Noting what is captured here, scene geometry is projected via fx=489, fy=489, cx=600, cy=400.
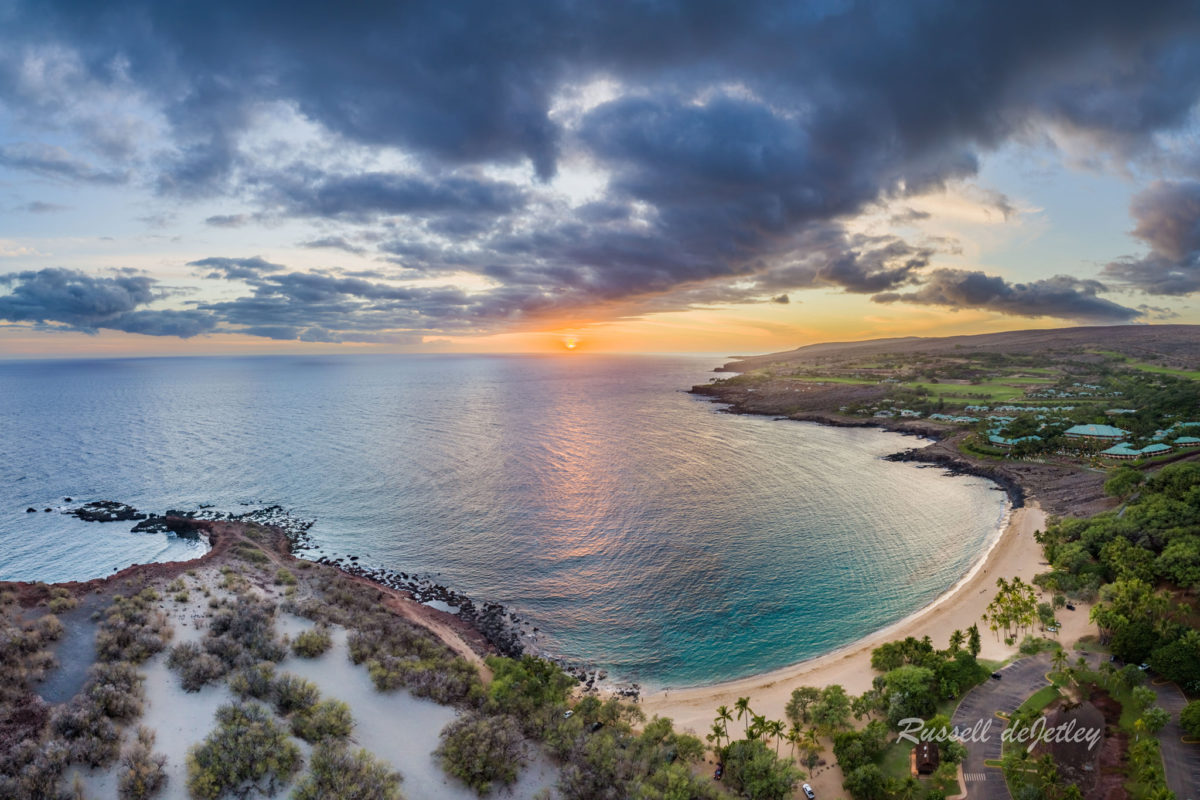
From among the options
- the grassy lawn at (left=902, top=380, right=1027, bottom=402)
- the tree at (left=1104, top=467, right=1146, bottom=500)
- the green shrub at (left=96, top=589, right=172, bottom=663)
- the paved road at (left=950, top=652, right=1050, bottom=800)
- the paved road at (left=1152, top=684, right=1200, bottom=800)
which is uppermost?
the grassy lawn at (left=902, top=380, right=1027, bottom=402)

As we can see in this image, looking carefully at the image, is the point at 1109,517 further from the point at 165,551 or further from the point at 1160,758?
the point at 165,551

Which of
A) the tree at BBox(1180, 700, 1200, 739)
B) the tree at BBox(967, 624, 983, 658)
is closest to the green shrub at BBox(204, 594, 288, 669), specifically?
the tree at BBox(967, 624, 983, 658)

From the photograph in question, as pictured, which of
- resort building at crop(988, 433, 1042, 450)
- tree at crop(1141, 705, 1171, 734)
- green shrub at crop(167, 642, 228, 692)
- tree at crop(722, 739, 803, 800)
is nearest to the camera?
tree at crop(722, 739, 803, 800)

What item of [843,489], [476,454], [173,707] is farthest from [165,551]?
[843,489]

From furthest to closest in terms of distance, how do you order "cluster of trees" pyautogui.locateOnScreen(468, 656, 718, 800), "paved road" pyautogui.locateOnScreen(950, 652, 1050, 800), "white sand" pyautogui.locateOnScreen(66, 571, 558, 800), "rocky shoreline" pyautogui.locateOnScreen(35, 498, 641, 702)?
"rocky shoreline" pyautogui.locateOnScreen(35, 498, 641, 702) < "paved road" pyautogui.locateOnScreen(950, 652, 1050, 800) < "cluster of trees" pyautogui.locateOnScreen(468, 656, 718, 800) < "white sand" pyautogui.locateOnScreen(66, 571, 558, 800)

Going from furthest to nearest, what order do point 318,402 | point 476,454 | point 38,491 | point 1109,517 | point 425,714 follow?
point 318,402
point 476,454
point 38,491
point 1109,517
point 425,714

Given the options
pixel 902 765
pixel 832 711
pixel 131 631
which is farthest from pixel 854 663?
pixel 131 631

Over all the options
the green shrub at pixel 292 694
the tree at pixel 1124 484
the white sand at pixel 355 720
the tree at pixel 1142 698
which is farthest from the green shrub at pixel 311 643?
the tree at pixel 1124 484

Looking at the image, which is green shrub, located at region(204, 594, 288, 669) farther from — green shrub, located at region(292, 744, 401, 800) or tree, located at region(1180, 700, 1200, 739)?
tree, located at region(1180, 700, 1200, 739)
